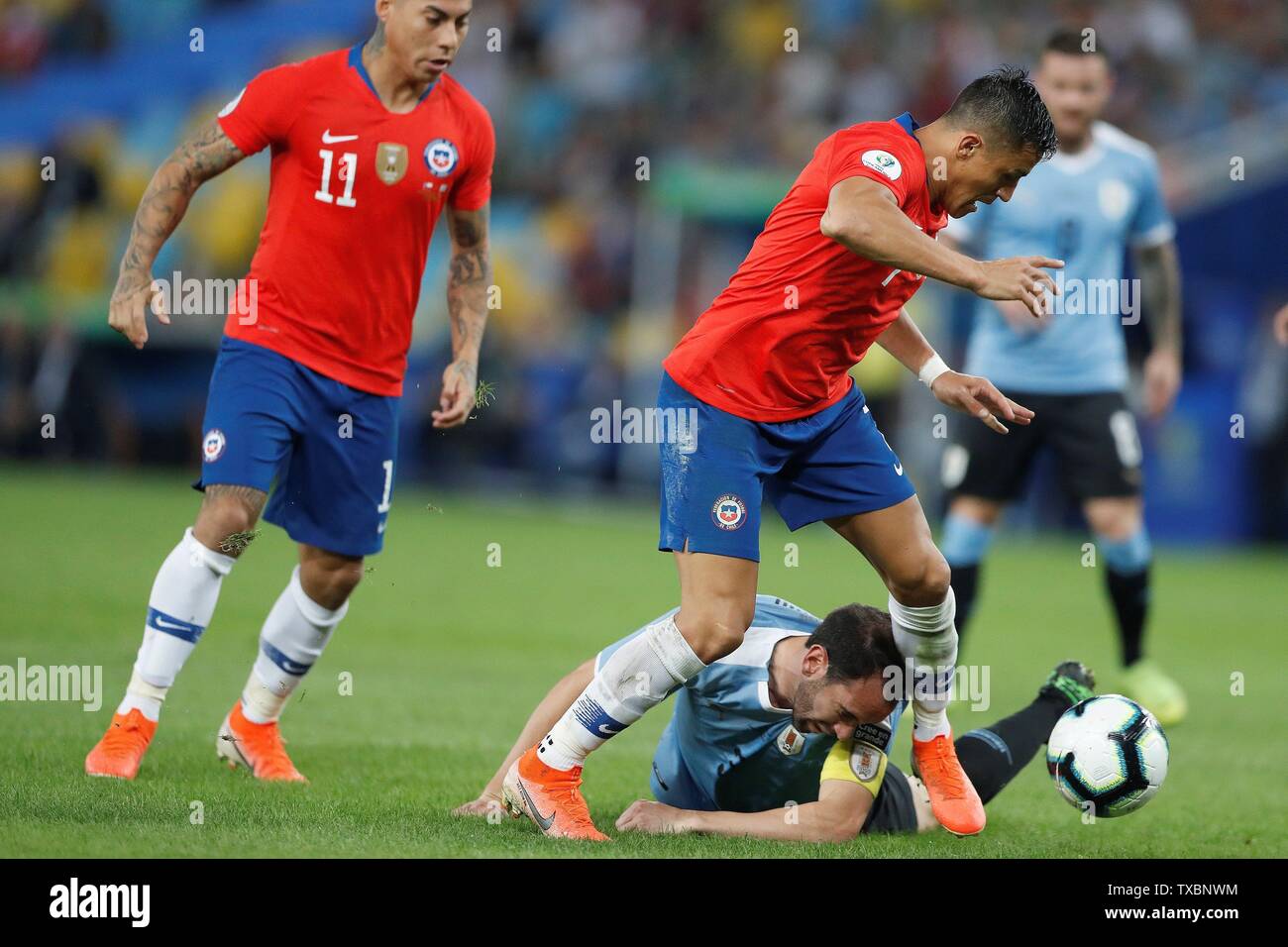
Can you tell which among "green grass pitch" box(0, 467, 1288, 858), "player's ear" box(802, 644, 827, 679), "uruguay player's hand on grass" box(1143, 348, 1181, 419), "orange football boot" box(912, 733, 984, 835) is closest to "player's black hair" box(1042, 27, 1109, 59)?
"uruguay player's hand on grass" box(1143, 348, 1181, 419)

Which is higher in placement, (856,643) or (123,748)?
(856,643)

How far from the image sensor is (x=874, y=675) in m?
5.18

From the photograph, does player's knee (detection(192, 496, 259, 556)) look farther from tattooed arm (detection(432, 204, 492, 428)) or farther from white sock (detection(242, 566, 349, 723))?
tattooed arm (detection(432, 204, 492, 428))

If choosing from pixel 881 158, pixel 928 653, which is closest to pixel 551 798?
pixel 928 653

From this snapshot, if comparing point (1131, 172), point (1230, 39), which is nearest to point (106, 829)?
point (1131, 172)

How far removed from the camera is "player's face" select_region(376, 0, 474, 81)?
233 inches

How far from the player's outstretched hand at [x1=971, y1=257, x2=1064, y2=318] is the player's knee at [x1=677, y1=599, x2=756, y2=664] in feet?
4.07

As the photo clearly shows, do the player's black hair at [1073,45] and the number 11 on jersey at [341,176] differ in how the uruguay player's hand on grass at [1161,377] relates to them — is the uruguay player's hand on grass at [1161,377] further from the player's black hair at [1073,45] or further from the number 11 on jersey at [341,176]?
the number 11 on jersey at [341,176]

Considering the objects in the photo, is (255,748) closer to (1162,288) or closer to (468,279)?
(468,279)

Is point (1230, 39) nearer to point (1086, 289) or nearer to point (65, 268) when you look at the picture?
point (1086, 289)

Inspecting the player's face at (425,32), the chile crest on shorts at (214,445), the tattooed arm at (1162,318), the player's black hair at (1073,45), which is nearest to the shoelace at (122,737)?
the chile crest on shorts at (214,445)

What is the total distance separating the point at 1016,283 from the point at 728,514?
45.2 inches

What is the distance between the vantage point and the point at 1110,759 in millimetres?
5445

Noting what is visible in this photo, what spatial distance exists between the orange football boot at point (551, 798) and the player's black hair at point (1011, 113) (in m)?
2.37
